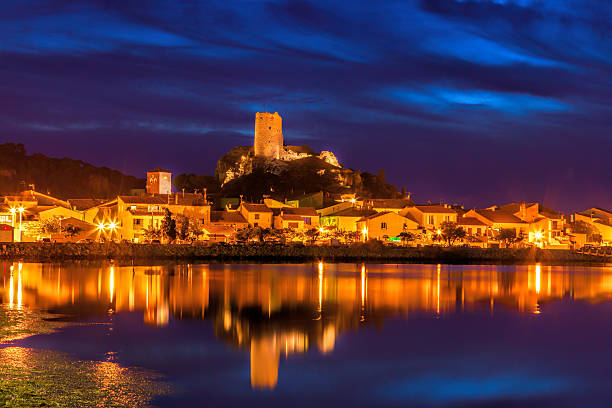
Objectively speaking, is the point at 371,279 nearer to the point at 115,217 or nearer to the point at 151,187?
the point at 115,217

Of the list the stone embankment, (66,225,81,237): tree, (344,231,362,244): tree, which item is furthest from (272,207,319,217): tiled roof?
(66,225,81,237): tree

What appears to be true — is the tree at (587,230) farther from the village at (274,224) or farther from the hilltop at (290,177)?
the hilltop at (290,177)

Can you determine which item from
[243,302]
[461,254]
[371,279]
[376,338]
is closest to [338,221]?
[461,254]

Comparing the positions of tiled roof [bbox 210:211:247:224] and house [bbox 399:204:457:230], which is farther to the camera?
house [bbox 399:204:457:230]

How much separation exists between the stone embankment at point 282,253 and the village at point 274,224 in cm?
486

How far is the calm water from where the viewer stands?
15.8m

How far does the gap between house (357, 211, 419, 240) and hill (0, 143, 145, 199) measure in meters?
60.0

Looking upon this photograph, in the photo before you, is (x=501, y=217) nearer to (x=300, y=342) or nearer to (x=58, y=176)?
(x=300, y=342)

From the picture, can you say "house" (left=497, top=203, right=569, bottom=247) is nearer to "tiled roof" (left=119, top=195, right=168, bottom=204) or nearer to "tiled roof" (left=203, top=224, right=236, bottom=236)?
"tiled roof" (left=203, top=224, right=236, bottom=236)

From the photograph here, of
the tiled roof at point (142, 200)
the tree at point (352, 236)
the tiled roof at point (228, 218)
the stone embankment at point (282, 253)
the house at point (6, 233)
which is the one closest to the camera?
the stone embankment at point (282, 253)

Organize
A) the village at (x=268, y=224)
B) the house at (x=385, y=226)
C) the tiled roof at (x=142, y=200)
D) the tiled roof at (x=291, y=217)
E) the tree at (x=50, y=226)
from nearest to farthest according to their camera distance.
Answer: the tree at (x=50, y=226)
the village at (x=268, y=224)
the tiled roof at (x=142, y=200)
the house at (x=385, y=226)
the tiled roof at (x=291, y=217)

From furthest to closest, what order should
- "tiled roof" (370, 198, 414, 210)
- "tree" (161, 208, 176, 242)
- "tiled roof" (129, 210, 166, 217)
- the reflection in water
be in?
"tiled roof" (370, 198, 414, 210), "tiled roof" (129, 210, 166, 217), "tree" (161, 208, 176, 242), the reflection in water

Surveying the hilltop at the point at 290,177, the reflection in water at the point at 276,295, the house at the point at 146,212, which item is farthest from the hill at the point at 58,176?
the reflection in water at the point at 276,295

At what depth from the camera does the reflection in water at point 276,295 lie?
23638mm
